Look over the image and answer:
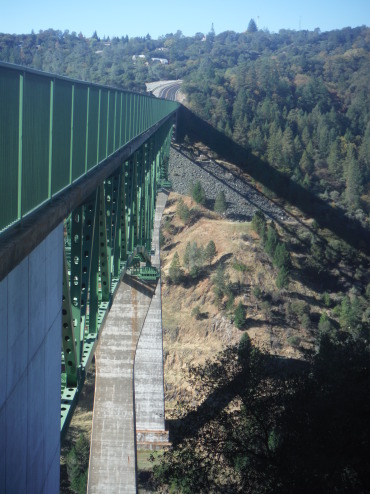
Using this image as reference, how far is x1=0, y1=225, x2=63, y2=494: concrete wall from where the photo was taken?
4191 mm

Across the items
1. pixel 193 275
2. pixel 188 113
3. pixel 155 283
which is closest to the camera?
pixel 155 283

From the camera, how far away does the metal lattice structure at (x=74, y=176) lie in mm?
4474

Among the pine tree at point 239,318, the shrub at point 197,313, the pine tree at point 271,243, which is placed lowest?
the shrub at point 197,313

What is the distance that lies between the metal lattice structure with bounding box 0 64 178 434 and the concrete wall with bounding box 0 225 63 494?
1.32 ft

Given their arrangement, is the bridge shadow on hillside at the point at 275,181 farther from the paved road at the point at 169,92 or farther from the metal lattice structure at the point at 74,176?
the metal lattice structure at the point at 74,176

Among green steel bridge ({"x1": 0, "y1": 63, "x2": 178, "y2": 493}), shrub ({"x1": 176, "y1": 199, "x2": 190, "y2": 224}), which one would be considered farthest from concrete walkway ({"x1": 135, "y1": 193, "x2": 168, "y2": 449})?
green steel bridge ({"x1": 0, "y1": 63, "x2": 178, "y2": 493})

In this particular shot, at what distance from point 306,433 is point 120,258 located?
5449 mm

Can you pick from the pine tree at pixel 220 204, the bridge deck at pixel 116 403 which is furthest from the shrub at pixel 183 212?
the bridge deck at pixel 116 403

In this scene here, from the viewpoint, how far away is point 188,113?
184ft

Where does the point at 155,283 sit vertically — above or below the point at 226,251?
above

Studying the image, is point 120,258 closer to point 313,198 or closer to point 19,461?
point 19,461

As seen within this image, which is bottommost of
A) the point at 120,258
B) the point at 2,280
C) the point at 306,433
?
the point at 306,433

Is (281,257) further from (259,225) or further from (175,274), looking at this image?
(175,274)

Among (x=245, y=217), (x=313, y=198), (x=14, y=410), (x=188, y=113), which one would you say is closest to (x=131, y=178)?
(x=14, y=410)
